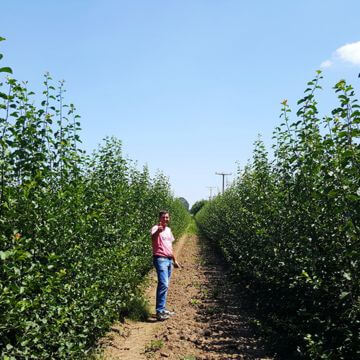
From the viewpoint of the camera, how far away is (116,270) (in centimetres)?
682

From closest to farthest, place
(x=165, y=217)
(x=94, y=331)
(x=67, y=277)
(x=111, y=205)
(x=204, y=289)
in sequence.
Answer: (x=67, y=277)
(x=94, y=331)
(x=111, y=205)
(x=165, y=217)
(x=204, y=289)

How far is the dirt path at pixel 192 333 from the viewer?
246 inches

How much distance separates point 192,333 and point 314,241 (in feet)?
9.74

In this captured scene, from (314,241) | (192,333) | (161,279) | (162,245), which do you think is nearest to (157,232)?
(162,245)

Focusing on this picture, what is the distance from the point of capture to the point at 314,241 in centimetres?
531

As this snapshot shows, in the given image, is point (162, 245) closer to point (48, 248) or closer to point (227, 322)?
point (227, 322)

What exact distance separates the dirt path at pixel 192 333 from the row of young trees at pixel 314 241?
492 millimetres

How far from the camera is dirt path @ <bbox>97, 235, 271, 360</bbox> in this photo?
20.5ft

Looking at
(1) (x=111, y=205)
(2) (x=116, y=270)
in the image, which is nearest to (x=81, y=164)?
(1) (x=111, y=205)

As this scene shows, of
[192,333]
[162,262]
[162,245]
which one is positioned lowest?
[192,333]

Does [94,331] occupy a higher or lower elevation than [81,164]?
lower

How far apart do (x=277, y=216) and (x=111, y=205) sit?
2.74 m

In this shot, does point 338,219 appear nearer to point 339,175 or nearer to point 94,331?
point 339,175

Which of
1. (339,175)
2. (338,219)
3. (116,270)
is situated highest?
(339,175)
